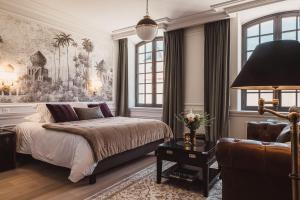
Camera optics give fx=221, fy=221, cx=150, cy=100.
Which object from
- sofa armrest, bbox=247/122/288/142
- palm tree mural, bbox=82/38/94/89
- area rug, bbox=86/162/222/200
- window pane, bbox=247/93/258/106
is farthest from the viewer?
palm tree mural, bbox=82/38/94/89

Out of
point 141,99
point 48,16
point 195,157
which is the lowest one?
point 195,157

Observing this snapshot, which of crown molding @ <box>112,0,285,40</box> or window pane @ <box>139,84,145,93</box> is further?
window pane @ <box>139,84,145,93</box>

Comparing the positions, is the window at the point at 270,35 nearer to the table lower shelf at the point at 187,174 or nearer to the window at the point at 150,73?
the window at the point at 150,73

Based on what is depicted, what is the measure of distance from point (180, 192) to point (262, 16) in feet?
12.3

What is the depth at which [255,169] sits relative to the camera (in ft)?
5.43

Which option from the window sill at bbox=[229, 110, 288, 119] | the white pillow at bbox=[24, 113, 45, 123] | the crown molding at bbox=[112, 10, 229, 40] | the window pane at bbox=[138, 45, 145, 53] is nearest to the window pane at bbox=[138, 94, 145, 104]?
the window pane at bbox=[138, 45, 145, 53]

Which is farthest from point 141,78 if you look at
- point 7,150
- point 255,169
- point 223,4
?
point 255,169

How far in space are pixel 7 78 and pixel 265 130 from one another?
4.26 metres

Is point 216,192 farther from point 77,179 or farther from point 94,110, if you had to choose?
point 94,110

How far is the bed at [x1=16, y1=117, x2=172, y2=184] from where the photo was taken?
107 inches

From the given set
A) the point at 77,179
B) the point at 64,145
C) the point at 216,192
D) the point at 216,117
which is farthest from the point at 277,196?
the point at 216,117

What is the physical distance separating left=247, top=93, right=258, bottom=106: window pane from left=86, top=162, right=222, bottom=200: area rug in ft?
7.18

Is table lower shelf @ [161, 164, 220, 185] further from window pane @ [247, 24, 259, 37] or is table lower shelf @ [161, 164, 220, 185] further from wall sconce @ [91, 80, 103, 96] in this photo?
wall sconce @ [91, 80, 103, 96]

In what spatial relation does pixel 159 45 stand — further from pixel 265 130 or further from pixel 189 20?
pixel 265 130
